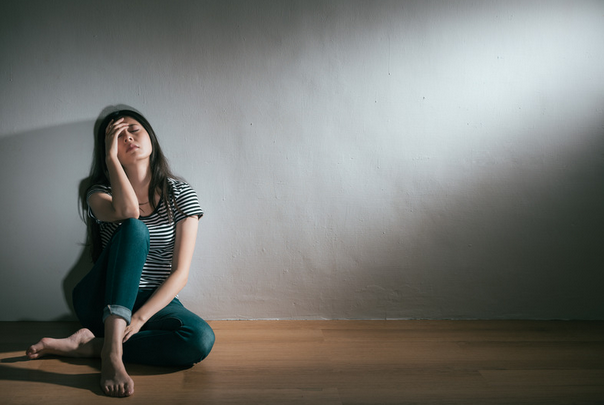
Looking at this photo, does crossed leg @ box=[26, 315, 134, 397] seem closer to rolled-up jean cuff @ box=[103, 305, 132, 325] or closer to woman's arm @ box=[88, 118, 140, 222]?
rolled-up jean cuff @ box=[103, 305, 132, 325]

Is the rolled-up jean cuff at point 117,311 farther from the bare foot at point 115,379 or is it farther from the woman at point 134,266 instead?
Answer: the bare foot at point 115,379

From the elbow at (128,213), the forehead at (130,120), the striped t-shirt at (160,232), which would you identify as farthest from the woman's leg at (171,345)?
the forehead at (130,120)

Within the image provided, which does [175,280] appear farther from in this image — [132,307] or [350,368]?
[350,368]

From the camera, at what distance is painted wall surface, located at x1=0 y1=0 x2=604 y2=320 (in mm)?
1806

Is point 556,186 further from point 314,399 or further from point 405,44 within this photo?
point 314,399

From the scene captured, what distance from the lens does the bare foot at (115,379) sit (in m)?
1.24

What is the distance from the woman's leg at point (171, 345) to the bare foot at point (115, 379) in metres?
0.10

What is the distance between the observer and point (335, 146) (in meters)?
1.88

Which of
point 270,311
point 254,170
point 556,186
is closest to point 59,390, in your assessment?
point 270,311

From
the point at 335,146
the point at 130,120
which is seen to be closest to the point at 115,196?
the point at 130,120

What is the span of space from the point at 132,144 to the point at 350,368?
111cm

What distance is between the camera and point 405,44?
1864 millimetres

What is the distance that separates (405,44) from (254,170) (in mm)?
827

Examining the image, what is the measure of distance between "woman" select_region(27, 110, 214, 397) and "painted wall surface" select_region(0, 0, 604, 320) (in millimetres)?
158
